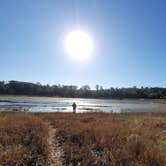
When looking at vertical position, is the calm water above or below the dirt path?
above

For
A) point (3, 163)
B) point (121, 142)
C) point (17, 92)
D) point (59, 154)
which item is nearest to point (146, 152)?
point (121, 142)

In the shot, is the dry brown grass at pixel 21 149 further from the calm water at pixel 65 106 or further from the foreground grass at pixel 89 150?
the calm water at pixel 65 106

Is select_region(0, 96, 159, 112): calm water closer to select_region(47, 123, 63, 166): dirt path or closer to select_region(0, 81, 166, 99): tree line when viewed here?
select_region(47, 123, 63, 166): dirt path

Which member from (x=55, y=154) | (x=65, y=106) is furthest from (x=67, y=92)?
(x=55, y=154)

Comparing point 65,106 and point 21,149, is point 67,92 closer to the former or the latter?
point 65,106

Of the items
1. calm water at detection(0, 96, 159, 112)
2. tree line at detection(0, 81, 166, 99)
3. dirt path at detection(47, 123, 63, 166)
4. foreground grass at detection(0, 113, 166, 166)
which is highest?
tree line at detection(0, 81, 166, 99)

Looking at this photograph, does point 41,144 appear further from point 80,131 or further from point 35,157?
point 80,131

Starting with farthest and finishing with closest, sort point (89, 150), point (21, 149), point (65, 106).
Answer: point (65, 106) < point (89, 150) < point (21, 149)

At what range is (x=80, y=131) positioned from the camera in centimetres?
1247

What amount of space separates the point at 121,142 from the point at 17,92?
147m

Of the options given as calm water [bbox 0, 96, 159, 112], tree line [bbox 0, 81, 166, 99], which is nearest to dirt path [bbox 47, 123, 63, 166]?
calm water [bbox 0, 96, 159, 112]

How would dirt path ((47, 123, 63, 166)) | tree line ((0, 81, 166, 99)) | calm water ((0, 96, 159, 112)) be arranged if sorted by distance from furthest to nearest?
1. tree line ((0, 81, 166, 99))
2. calm water ((0, 96, 159, 112))
3. dirt path ((47, 123, 63, 166))

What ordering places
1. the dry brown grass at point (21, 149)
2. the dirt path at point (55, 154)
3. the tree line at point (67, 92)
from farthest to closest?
the tree line at point (67, 92)
the dirt path at point (55, 154)
the dry brown grass at point (21, 149)

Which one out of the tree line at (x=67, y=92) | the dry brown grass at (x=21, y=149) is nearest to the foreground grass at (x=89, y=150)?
the dry brown grass at (x=21, y=149)
